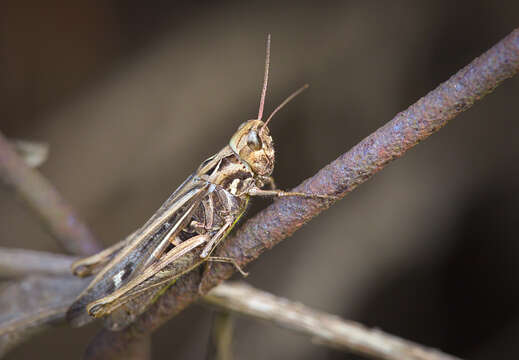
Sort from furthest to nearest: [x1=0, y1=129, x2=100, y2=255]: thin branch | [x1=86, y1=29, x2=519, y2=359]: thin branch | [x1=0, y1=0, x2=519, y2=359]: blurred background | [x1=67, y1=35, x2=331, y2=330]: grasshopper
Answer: [x1=0, y1=0, x2=519, y2=359]: blurred background
[x1=0, y1=129, x2=100, y2=255]: thin branch
[x1=67, y1=35, x2=331, y2=330]: grasshopper
[x1=86, y1=29, x2=519, y2=359]: thin branch

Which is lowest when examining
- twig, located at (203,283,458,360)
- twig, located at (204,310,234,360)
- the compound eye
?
twig, located at (203,283,458,360)

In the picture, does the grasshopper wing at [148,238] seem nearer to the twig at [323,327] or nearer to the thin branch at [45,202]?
the thin branch at [45,202]

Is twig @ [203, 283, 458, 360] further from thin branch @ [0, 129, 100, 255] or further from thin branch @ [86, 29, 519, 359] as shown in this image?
thin branch @ [0, 129, 100, 255]

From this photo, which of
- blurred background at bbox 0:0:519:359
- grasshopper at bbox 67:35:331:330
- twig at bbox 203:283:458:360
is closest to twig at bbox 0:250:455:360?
twig at bbox 203:283:458:360

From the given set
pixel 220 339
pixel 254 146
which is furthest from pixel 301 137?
pixel 220 339

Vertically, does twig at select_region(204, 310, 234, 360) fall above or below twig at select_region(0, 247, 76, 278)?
below

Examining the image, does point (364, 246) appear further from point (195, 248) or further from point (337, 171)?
point (337, 171)

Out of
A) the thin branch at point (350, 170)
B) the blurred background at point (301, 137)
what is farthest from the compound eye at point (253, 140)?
the blurred background at point (301, 137)
